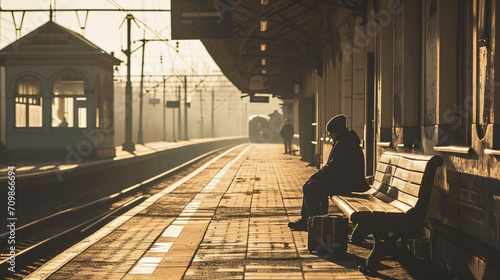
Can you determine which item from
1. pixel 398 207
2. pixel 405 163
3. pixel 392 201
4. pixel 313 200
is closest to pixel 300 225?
pixel 313 200

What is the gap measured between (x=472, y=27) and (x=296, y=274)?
2447mm

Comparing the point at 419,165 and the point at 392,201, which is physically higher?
the point at 419,165

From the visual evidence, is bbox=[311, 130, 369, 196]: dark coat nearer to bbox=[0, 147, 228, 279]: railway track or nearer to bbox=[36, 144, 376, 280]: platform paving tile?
bbox=[36, 144, 376, 280]: platform paving tile

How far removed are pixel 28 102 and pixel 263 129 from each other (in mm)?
42563

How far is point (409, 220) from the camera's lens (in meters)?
4.98

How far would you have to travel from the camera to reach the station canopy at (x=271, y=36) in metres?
14.9

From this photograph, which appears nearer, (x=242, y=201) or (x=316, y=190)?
(x=316, y=190)

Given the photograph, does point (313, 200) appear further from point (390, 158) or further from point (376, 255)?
point (376, 255)

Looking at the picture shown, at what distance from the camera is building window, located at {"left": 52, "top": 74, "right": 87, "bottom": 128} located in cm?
2025

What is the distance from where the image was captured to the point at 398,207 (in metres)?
5.25

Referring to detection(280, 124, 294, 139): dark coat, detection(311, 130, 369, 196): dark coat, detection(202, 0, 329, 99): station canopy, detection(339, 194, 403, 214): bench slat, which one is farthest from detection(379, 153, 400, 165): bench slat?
detection(280, 124, 294, 139): dark coat

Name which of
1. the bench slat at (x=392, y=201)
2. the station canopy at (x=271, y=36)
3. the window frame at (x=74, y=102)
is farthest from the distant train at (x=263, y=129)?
the bench slat at (x=392, y=201)

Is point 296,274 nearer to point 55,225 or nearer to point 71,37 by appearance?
point 55,225

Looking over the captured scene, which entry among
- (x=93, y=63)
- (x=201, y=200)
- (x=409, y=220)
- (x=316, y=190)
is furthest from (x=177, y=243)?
(x=93, y=63)
